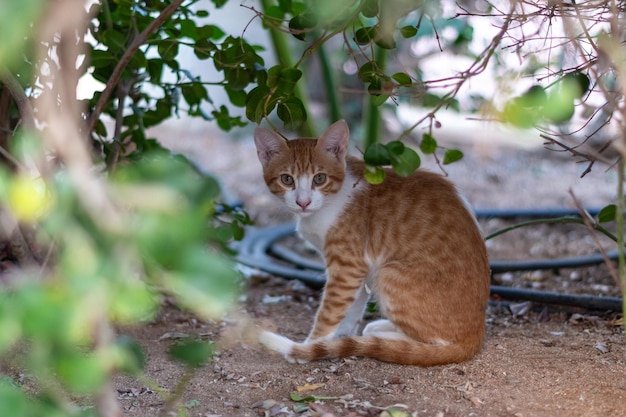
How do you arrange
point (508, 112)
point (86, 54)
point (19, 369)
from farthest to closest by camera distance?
point (86, 54) → point (19, 369) → point (508, 112)

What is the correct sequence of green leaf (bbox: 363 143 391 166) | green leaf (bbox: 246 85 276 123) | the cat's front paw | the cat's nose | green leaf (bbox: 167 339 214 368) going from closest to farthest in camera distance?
green leaf (bbox: 167 339 214 368), green leaf (bbox: 363 143 391 166), green leaf (bbox: 246 85 276 123), the cat's front paw, the cat's nose

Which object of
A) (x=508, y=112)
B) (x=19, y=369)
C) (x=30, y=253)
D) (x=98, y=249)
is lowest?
(x=19, y=369)

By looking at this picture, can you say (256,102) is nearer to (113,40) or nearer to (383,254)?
Answer: (113,40)

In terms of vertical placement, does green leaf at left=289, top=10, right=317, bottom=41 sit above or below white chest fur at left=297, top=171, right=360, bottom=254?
above

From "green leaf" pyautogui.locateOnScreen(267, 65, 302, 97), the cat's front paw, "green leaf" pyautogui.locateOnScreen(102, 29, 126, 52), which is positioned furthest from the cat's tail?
"green leaf" pyautogui.locateOnScreen(102, 29, 126, 52)

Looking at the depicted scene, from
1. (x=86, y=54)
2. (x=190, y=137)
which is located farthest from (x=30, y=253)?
(x=190, y=137)

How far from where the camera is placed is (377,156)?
7.18 feet

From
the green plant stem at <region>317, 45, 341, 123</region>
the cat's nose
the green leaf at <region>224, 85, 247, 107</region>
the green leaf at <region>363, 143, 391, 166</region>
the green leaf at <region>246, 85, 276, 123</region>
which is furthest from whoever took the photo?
the green plant stem at <region>317, 45, 341, 123</region>

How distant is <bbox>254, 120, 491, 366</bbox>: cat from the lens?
2555 mm

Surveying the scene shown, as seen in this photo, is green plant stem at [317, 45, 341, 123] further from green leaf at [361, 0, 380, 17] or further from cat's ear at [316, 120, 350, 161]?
green leaf at [361, 0, 380, 17]

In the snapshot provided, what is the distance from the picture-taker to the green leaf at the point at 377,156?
219 centimetres

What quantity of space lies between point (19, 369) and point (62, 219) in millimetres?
1590

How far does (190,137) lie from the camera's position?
8.33 m

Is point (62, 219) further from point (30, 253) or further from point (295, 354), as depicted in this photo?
point (30, 253)
